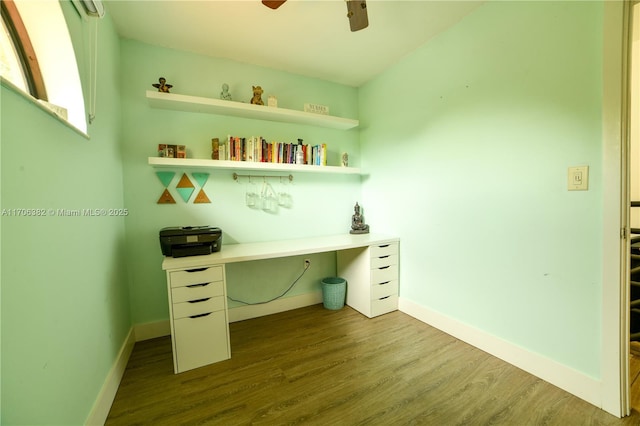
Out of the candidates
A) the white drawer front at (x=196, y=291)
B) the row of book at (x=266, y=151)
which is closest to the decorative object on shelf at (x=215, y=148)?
the row of book at (x=266, y=151)

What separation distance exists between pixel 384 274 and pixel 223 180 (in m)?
1.77

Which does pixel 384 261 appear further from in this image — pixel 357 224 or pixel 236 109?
pixel 236 109

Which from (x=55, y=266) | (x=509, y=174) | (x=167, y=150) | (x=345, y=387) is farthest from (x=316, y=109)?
(x=345, y=387)

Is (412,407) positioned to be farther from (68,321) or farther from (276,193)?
(276,193)

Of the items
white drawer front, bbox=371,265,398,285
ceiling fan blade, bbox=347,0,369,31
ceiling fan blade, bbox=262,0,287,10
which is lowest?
white drawer front, bbox=371,265,398,285

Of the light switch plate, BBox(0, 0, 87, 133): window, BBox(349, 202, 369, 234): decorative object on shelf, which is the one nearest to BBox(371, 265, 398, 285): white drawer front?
BBox(349, 202, 369, 234): decorative object on shelf

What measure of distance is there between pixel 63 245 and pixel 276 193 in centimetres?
166

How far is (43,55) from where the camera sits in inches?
47.1

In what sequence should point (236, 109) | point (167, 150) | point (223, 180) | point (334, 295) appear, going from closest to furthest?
point (167, 150) < point (236, 109) < point (223, 180) < point (334, 295)

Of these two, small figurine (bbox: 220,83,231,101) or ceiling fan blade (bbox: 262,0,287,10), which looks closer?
ceiling fan blade (bbox: 262,0,287,10)

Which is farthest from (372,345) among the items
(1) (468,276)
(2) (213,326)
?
(2) (213,326)

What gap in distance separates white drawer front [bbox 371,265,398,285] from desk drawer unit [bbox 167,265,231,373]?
1.32 metres

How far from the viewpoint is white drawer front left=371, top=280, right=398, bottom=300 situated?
2318 mm

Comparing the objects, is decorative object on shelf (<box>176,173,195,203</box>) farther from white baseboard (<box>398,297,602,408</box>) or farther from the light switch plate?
the light switch plate
